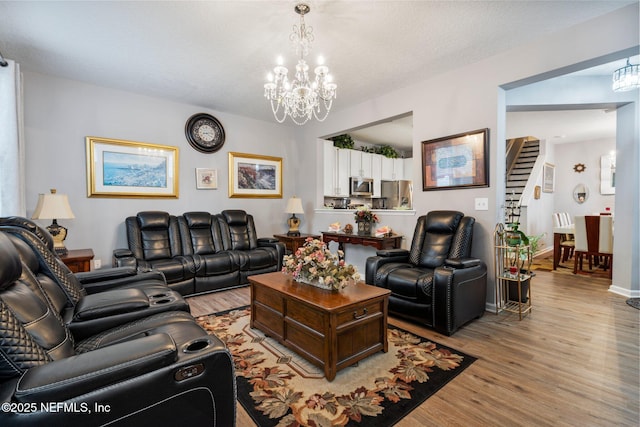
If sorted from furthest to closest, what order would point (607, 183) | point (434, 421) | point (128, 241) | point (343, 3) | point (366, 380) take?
point (607, 183)
point (128, 241)
point (343, 3)
point (366, 380)
point (434, 421)

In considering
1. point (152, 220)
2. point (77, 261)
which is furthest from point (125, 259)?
point (152, 220)

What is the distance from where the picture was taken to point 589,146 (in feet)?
23.6

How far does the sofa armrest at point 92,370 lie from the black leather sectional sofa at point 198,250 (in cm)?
266

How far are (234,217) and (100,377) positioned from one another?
388 centimetres

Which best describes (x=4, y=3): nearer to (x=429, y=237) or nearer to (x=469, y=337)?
(x=429, y=237)

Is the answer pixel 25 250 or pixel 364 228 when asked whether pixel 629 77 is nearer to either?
pixel 364 228

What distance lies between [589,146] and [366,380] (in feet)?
28.4

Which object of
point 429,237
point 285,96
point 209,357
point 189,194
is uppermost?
point 285,96

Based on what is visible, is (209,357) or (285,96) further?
(285,96)

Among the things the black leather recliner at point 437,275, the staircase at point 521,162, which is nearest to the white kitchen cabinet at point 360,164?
the black leather recliner at point 437,275

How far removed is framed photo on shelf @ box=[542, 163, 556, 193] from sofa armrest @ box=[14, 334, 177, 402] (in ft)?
27.6

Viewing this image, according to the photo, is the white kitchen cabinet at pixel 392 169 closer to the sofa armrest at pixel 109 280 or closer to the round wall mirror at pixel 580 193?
the round wall mirror at pixel 580 193

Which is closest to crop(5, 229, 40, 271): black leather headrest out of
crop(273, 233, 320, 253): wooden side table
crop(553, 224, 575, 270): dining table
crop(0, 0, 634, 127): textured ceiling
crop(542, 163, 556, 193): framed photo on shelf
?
crop(0, 0, 634, 127): textured ceiling

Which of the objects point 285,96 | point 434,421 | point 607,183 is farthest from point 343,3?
point 607,183
